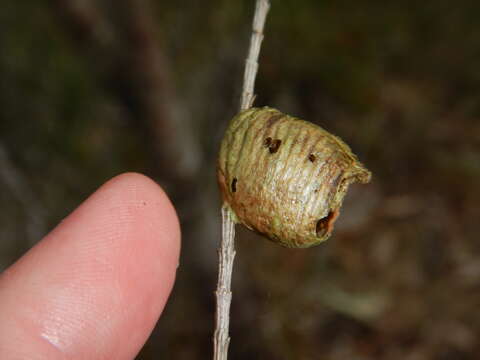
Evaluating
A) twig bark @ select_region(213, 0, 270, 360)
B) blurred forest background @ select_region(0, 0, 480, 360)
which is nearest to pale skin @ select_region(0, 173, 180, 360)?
twig bark @ select_region(213, 0, 270, 360)

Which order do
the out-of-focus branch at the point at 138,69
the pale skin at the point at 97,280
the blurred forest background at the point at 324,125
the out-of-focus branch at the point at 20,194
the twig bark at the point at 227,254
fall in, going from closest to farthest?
the twig bark at the point at 227,254
the pale skin at the point at 97,280
the out-of-focus branch at the point at 138,69
the out-of-focus branch at the point at 20,194
the blurred forest background at the point at 324,125

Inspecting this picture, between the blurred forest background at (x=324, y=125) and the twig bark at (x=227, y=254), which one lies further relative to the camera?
the blurred forest background at (x=324, y=125)

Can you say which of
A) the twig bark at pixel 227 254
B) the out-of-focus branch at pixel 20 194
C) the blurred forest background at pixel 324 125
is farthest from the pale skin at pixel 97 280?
the blurred forest background at pixel 324 125

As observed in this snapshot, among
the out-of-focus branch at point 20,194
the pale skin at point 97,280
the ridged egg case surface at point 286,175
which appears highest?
the out-of-focus branch at point 20,194

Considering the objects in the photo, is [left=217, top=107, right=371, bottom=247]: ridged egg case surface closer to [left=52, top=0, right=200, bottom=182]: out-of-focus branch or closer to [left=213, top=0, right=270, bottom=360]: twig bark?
→ [left=213, top=0, right=270, bottom=360]: twig bark

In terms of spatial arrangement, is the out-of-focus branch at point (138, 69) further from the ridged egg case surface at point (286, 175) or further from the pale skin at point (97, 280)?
the ridged egg case surface at point (286, 175)

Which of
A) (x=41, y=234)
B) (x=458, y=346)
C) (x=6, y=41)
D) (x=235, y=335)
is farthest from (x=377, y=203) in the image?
(x=6, y=41)

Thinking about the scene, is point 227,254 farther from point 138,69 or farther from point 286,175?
point 138,69

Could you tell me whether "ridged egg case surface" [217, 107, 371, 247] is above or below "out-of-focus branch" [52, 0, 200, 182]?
below
